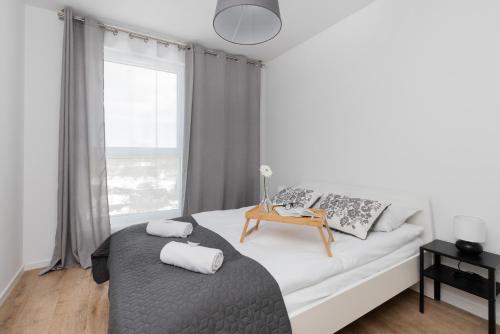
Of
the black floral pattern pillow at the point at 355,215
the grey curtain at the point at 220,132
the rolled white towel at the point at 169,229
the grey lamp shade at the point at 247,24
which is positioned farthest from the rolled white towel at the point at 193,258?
the grey curtain at the point at 220,132

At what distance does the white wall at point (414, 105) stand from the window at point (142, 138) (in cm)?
167

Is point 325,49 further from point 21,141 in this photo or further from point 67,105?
point 21,141

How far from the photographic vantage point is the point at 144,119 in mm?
3020

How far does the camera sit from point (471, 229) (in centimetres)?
166

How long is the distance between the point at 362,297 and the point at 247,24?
1970 millimetres

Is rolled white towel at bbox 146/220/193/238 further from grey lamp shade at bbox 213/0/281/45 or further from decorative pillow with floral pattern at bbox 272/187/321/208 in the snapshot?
grey lamp shade at bbox 213/0/281/45

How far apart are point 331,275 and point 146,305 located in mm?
961

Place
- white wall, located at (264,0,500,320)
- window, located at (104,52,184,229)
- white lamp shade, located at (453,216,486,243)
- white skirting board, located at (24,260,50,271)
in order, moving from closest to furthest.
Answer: white lamp shade, located at (453,216,486,243) < white wall, located at (264,0,500,320) < white skirting board, located at (24,260,50,271) < window, located at (104,52,184,229)

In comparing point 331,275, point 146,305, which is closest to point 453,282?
point 331,275

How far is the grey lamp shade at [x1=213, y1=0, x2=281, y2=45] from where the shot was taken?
69.2 inches

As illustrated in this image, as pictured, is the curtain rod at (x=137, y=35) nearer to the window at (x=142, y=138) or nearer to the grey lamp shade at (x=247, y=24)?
the window at (x=142, y=138)

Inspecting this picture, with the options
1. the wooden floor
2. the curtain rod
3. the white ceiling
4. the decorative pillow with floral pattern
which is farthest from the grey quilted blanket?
the curtain rod

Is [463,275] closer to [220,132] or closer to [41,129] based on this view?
[220,132]

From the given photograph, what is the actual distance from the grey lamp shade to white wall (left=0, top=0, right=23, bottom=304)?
1.67 m
